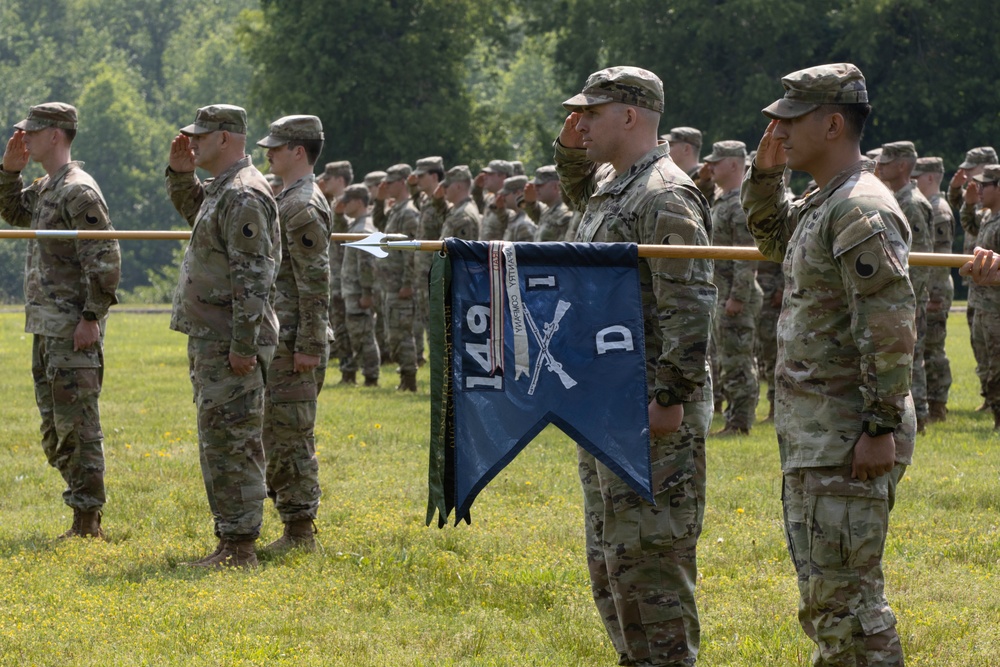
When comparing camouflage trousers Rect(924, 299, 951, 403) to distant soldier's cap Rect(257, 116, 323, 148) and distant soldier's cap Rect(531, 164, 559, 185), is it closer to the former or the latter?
distant soldier's cap Rect(531, 164, 559, 185)

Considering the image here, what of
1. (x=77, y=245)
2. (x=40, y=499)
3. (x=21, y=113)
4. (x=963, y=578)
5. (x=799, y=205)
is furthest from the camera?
(x=21, y=113)

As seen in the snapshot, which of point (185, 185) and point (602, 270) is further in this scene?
point (185, 185)

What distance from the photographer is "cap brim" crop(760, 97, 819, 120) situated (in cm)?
486

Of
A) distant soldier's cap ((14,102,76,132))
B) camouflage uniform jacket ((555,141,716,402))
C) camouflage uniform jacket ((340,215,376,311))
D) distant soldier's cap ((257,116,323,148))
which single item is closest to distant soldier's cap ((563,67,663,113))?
camouflage uniform jacket ((555,141,716,402))

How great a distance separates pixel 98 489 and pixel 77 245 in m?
1.52

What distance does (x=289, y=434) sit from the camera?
27.4ft

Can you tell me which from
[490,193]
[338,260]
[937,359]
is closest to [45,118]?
[937,359]

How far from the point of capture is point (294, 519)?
8328mm

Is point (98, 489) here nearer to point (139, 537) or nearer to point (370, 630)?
point (139, 537)

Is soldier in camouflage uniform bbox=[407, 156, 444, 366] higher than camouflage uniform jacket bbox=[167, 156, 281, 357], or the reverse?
camouflage uniform jacket bbox=[167, 156, 281, 357]

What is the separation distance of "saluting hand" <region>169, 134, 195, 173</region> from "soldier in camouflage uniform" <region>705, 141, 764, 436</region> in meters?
5.77

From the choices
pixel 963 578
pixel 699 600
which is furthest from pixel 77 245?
pixel 963 578

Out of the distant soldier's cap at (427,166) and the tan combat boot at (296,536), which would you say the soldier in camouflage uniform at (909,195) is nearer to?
the tan combat boot at (296,536)

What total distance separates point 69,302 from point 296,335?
1415mm
